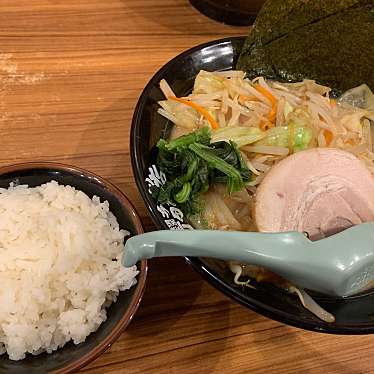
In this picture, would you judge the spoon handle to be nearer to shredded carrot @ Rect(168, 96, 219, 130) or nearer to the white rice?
the white rice

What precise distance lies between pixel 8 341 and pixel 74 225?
10.4 inches

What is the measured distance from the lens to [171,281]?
127 centimetres

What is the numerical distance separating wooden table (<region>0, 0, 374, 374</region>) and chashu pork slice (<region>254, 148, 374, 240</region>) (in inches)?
9.8

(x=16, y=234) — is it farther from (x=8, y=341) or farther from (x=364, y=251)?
(x=364, y=251)

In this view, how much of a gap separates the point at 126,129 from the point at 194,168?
41 cm

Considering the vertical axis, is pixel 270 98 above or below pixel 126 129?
above

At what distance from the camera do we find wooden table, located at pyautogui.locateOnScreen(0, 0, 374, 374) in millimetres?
1179

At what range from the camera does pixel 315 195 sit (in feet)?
4.05

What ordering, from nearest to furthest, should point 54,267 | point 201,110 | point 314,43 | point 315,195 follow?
1. point 54,267
2. point 315,195
3. point 201,110
4. point 314,43

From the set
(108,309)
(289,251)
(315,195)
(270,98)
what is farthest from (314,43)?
(108,309)

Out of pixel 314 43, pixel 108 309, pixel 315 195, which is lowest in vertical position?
pixel 108 309

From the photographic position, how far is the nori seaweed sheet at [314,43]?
4.88 ft

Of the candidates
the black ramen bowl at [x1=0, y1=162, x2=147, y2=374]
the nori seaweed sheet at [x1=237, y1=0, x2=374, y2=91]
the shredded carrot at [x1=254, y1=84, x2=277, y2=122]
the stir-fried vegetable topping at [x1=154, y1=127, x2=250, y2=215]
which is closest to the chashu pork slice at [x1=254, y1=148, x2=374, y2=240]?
the stir-fried vegetable topping at [x1=154, y1=127, x2=250, y2=215]

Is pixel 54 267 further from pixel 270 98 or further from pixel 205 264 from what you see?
pixel 270 98
